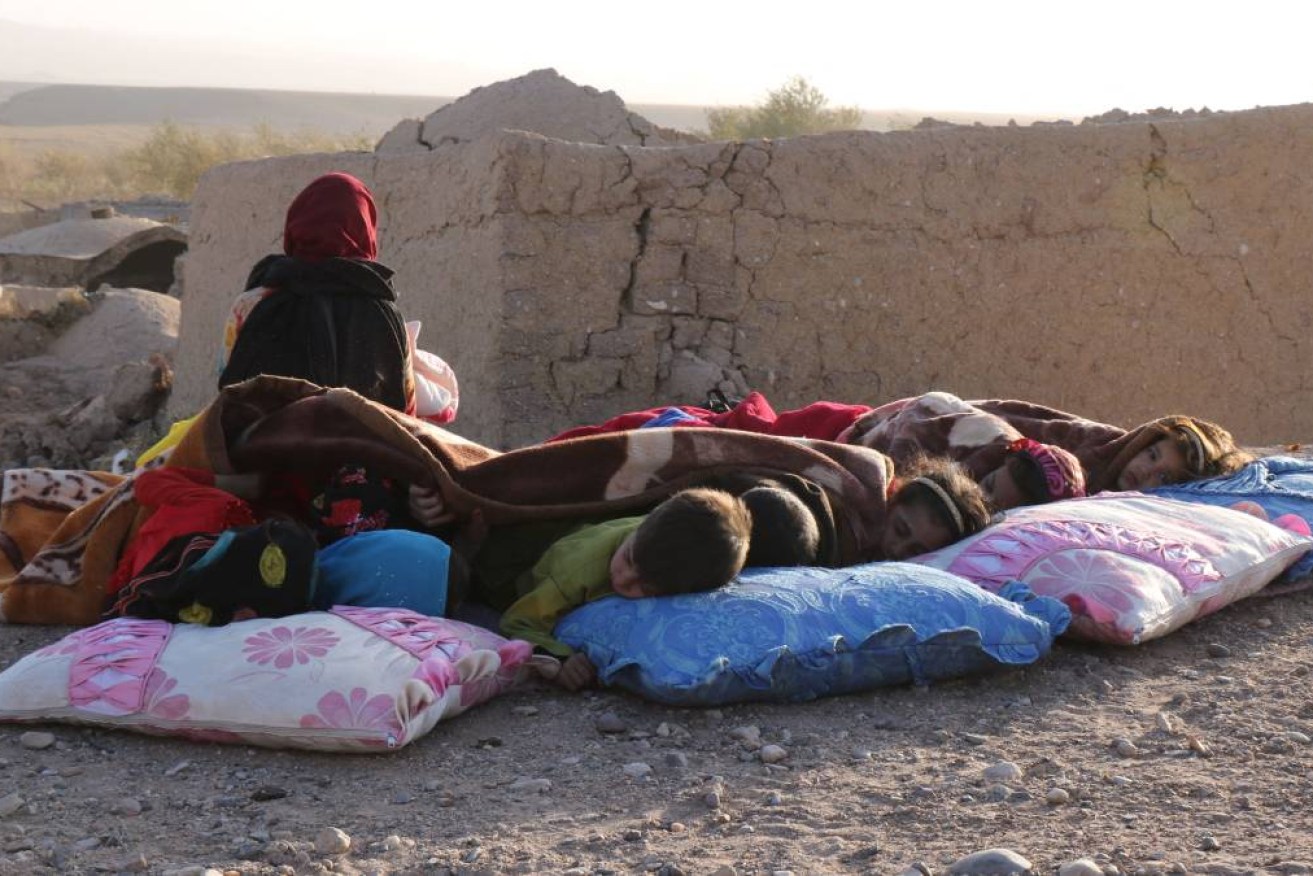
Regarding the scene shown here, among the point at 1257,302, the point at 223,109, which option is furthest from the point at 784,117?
the point at 223,109

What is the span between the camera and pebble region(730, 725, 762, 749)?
3.12m

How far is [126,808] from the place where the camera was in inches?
107

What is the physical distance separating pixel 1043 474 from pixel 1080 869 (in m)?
2.30

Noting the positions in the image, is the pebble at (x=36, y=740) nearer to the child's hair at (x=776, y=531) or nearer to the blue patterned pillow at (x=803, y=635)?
the blue patterned pillow at (x=803, y=635)

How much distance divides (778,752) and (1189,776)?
2.53 feet

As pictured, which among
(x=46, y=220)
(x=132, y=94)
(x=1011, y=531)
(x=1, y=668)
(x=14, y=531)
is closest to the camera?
(x=1, y=668)

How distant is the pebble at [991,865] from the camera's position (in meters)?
2.41

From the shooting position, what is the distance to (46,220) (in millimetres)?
17031

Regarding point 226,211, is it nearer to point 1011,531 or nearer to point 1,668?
point 1,668

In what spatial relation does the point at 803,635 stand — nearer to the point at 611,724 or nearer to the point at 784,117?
the point at 611,724

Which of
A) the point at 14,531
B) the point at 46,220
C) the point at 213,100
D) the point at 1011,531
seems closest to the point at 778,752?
the point at 1011,531

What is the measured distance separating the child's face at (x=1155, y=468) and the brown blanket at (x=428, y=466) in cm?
113

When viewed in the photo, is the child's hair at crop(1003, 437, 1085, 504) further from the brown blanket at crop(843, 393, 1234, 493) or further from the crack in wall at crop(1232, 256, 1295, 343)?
the crack in wall at crop(1232, 256, 1295, 343)

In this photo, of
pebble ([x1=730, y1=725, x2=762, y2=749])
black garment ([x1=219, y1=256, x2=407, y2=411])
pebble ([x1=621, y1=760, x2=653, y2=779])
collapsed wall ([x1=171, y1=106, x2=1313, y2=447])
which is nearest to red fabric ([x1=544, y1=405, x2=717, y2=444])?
black garment ([x1=219, y1=256, x2=407, y2=411])
